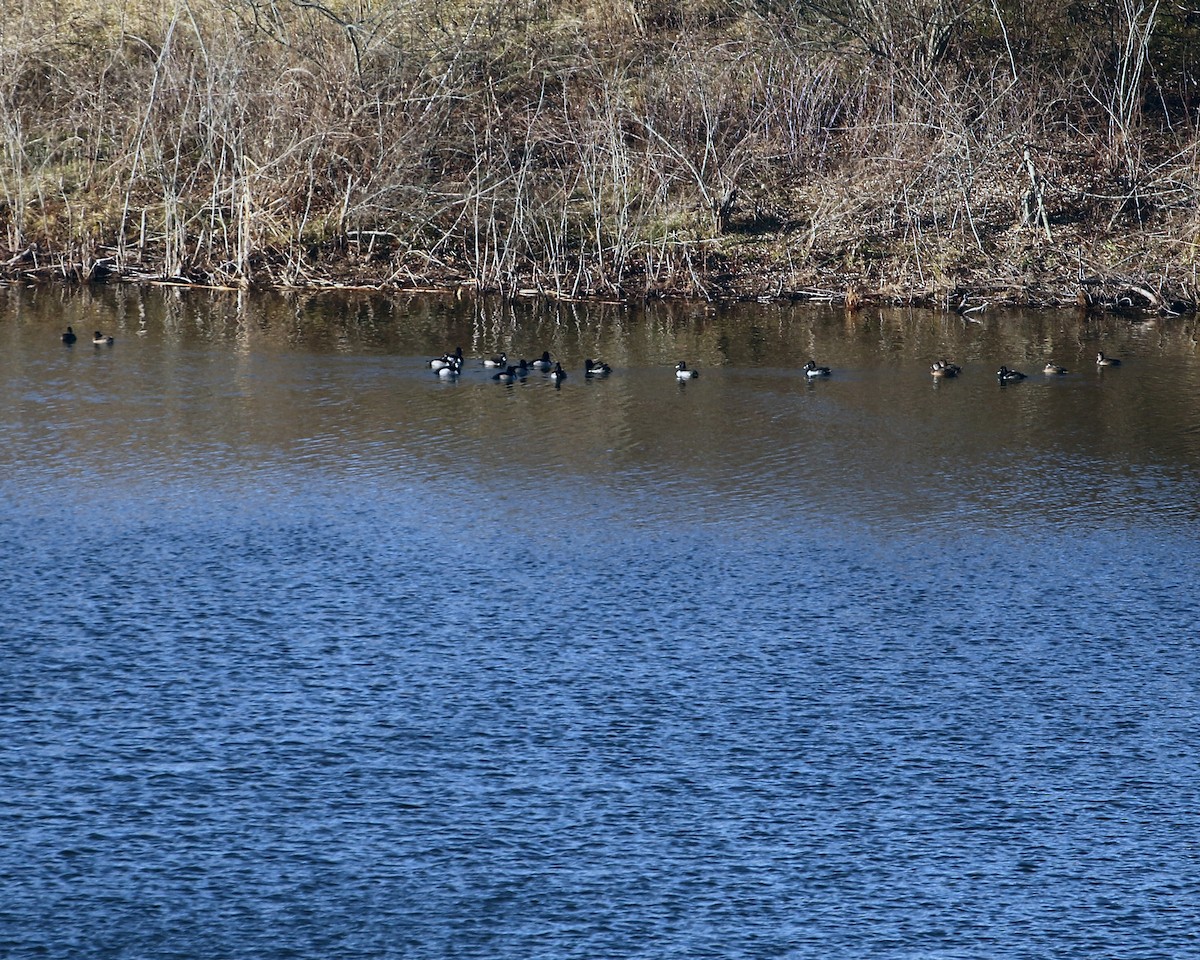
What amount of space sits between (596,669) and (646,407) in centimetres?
1086

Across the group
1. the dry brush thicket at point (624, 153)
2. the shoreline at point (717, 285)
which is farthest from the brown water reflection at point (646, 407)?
the dry brush thicket at point (624, 153)

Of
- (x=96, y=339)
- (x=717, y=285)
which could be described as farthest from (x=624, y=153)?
(x=96, y=339)

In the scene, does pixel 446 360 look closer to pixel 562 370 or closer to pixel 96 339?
pixel 562 370

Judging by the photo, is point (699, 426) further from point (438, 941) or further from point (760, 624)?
point (438, 941)

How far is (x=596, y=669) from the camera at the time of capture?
13188mm

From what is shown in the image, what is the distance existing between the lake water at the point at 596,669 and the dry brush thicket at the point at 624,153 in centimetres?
1042

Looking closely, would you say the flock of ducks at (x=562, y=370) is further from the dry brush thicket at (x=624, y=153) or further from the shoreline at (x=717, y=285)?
the dry brush thicket at (x=624, y=153)

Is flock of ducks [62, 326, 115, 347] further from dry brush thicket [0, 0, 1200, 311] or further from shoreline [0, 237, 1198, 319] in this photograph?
dry brush thicket [0, 0, 1200, 311]

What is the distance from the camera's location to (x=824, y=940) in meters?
9.12

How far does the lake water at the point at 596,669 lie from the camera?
951 centimetres

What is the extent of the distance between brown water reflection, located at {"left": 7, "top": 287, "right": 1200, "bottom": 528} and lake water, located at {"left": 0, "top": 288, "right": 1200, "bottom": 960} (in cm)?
12

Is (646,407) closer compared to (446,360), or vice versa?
(646,407)

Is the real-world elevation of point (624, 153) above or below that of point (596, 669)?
above

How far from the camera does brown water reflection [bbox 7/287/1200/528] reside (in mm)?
19344
